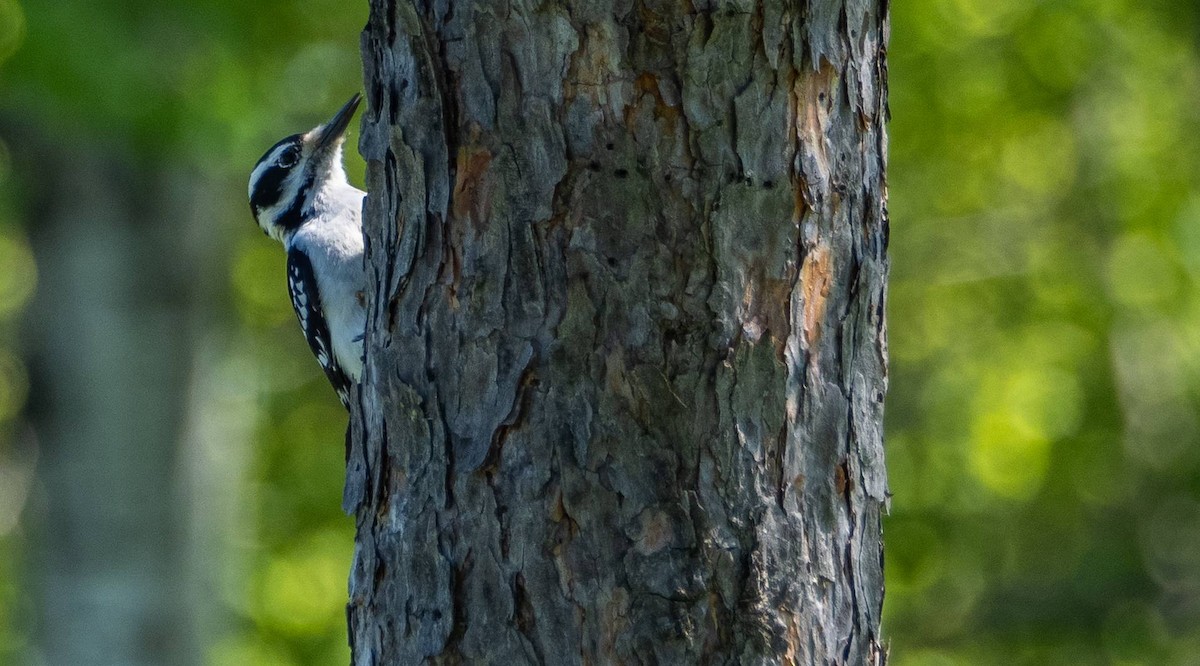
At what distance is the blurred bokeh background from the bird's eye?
258 millimetres

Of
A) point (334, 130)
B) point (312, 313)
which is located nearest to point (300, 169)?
point (334, 130)

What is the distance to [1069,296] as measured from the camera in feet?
38.5

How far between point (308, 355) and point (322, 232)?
28.2 ft

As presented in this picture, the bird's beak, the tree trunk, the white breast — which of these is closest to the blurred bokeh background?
the bird's beak

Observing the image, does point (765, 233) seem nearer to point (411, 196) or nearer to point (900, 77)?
point (411, 196)

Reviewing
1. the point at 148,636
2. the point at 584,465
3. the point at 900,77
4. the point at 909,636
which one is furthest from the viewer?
the point at 909,636

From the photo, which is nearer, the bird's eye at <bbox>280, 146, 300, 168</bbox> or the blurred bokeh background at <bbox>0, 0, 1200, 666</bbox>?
the bird's eye at <bbox>280, 146, 300, 168</bbox>

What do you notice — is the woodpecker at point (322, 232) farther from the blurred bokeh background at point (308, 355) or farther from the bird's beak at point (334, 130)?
the blurred bokeh background at point (308, 355)

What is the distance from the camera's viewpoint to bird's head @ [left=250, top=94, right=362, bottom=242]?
6148 millimetres

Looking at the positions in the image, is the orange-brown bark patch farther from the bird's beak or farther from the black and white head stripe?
the black and white head stripe

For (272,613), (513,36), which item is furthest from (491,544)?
(272,613)

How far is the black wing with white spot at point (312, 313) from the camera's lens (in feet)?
19.0

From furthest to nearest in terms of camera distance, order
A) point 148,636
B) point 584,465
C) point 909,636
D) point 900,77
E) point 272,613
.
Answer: point 272,613
point 909,636
point 900,77
point 148,636
point 584,465

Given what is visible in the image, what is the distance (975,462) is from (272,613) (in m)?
6.75
